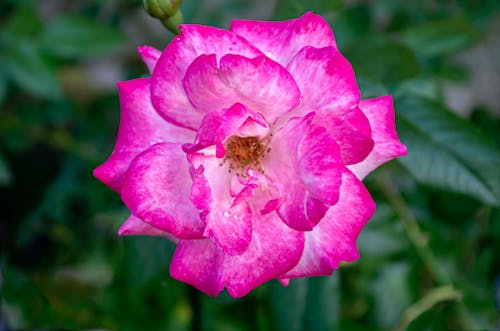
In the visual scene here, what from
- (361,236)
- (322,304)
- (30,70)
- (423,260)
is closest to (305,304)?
(322,304)

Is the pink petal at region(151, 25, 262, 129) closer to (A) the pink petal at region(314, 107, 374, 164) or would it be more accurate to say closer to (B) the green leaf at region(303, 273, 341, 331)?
(A) the pink petal at region(314, 107, 374, 164)

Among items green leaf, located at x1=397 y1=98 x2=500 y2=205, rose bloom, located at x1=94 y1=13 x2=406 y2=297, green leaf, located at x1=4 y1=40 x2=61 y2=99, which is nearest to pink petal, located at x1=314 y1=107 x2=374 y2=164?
rose bloom, located at x1=94 y1=13 x2=406 y2=297

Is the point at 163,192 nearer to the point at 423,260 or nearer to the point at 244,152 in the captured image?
the point at 244,152

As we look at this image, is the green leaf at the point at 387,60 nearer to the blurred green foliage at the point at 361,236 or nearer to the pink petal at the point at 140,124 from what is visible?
the blurred green foliage at the point at 361,236

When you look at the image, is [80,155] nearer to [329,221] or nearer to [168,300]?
[168,300]

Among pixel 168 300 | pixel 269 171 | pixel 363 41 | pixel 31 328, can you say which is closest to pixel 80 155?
pixel 168 300

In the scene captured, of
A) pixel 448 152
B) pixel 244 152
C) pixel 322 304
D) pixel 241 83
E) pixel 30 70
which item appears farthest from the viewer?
pixel 30 70

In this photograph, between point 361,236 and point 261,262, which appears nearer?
point 261,262
